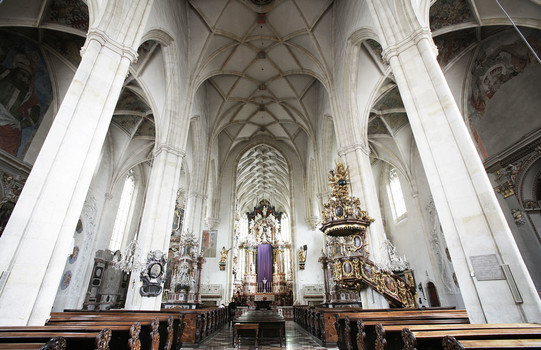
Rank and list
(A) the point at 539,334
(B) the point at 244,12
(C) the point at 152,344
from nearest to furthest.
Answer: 1. (A) the point at 539,334
2. (C) the point at 152,344
3. (B) the point at 244,12

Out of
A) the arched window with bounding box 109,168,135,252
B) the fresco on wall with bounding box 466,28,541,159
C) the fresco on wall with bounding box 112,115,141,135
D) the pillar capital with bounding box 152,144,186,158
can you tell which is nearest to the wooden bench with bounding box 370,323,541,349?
the pillar capital with bounding box 152,144,186,158

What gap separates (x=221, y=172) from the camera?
68.5ft

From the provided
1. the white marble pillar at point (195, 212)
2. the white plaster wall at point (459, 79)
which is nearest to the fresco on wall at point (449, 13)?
the white plaster wall at point (459, 79)

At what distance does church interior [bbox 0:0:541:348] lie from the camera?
14.2 feet

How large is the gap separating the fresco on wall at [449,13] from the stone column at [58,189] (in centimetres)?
969

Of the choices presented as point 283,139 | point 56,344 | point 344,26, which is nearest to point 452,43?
point 344,26

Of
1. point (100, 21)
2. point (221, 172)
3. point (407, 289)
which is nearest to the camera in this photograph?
point (100, 21)

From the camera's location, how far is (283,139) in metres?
21.7

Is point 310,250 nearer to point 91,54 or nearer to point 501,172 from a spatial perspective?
point 501,172

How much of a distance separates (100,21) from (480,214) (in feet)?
28.1

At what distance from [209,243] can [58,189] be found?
13.3m

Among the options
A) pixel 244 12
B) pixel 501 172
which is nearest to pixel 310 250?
pixel 501 172

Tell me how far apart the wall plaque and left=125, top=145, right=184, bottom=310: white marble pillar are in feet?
25.5

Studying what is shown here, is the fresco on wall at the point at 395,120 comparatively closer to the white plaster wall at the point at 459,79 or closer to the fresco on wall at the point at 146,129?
the white plaster wall at the point at 459,79
